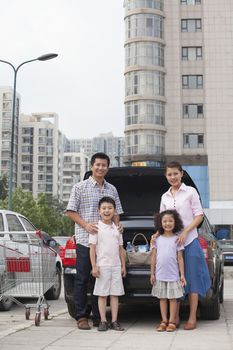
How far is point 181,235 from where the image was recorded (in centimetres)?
716

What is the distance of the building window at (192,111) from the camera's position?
54500mm

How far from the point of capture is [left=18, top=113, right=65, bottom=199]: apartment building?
14300cm

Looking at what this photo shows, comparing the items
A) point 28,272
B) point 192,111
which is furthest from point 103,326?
point 192,111

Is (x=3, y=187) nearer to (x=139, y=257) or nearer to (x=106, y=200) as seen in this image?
(x=139, y=257)

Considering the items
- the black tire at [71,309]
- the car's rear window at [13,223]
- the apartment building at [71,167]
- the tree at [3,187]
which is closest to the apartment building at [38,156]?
the apartment building at [71,167]

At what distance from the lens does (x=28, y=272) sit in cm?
852

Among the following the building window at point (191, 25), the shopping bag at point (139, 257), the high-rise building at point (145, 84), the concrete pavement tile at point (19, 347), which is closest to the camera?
the concrete pavement tile at point (19, 347)

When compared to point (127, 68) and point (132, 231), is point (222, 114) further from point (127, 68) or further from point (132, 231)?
point (132, 231)

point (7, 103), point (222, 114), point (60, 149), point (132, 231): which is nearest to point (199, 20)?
point (222, 114)

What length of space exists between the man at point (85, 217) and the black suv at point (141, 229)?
36 centimetres

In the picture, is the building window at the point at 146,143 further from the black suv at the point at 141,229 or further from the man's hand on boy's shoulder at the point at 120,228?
the man's hand on boy's shoulder at the point at 120,228

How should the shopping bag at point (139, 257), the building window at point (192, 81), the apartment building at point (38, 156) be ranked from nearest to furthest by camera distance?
the shopping bag at point (139, 257) → the building window at point (192, 81) → the apartment building at point (38, 156)

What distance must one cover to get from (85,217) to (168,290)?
4.57 feet

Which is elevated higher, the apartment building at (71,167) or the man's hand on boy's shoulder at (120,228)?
the apartment building at (71,167)
